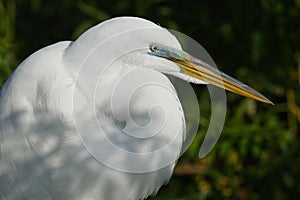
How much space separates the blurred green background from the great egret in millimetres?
929

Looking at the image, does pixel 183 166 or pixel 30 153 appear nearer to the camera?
pixel 30 153

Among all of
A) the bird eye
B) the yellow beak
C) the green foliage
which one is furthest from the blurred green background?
the bird eye

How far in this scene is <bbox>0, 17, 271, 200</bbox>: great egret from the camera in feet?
6.30

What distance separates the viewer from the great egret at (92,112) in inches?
75.5

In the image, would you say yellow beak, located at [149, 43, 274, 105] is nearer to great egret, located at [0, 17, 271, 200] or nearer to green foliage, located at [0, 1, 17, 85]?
great egret, located at [0, 17, 271, 200]

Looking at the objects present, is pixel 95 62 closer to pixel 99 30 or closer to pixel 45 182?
pixel 99 30

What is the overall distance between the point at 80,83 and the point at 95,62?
2.3 inches

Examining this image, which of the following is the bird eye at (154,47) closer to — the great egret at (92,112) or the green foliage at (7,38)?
the great egret at (92,112)

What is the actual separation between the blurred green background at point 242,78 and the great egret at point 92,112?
3.05 feet

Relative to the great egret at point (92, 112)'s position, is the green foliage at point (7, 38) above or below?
below

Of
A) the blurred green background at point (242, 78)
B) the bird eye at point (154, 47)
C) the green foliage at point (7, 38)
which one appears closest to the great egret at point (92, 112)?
the bird eye at point (154, 47)

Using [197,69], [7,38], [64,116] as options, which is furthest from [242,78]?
[64,116]

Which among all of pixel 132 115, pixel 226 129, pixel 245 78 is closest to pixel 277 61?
pixel 245 78

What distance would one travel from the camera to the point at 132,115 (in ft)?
6.52
